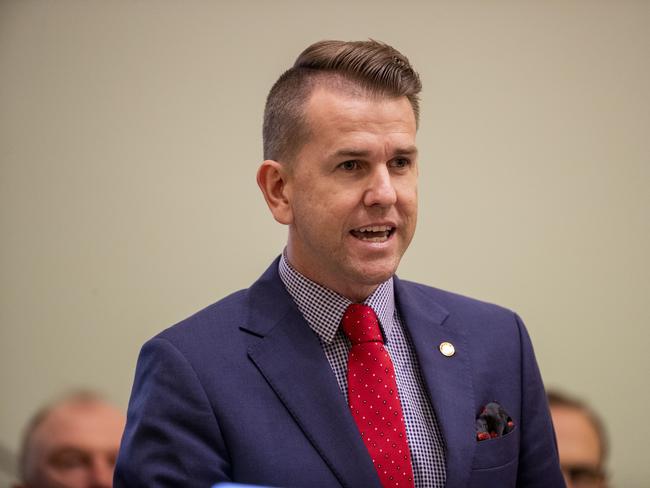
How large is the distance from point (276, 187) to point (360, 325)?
0.40 meters

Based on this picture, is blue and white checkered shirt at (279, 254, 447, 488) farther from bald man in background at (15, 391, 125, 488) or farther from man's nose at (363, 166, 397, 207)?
bald man in background at (15, 391, 125, 488)

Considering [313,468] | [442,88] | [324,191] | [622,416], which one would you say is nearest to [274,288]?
[324,191]

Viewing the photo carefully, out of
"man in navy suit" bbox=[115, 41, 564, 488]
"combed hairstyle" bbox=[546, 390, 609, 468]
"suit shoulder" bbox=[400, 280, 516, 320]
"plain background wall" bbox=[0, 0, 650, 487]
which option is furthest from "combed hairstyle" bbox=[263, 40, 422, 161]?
"combed hairstyle" bbox=[546, 390, 609, 468]

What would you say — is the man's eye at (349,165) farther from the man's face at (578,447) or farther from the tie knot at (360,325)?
the man's face at (578,447)

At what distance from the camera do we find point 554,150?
3.49 m

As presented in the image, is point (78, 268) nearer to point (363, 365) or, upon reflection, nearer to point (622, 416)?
point (363, 365)

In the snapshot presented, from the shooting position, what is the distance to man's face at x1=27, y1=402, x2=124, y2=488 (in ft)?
10.1

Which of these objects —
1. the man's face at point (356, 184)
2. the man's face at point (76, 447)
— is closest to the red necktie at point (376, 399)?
the man's face at point (356, 184)

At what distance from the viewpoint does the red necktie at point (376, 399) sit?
1.93 m

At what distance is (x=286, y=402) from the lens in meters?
1.94

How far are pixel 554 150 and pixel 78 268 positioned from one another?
190 cm

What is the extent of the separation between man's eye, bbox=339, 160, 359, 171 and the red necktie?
330 millimetres

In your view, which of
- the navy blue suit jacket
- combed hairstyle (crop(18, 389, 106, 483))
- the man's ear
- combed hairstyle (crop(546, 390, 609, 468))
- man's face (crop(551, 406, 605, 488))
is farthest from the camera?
combed hairstyle (crop(546, 390, 609, 468))

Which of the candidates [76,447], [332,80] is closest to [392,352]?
[332,80]
